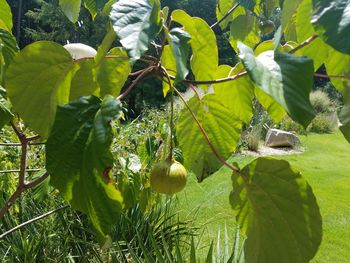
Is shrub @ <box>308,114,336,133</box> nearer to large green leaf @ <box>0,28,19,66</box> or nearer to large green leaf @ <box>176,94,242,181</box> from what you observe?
large green leaf @ <box>176,94,242,181</box>

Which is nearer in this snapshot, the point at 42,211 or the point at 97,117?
the point at 97,117

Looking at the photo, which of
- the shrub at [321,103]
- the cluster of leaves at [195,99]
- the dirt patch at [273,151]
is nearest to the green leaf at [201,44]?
the cluster of leaves at [195,99]

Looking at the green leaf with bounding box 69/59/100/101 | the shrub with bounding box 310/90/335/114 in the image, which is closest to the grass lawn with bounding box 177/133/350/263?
the green leaf with bounding box 69/59/100/101

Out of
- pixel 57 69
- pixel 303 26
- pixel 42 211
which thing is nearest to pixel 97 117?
pixel 57 69

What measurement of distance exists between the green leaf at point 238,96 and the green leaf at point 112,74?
13 cm

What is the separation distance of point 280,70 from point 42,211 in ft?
8.20

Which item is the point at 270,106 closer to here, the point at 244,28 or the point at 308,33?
the point at 308,33

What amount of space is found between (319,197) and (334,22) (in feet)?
14.5

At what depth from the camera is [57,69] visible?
48 cm

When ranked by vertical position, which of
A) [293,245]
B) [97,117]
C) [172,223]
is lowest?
[172,223]

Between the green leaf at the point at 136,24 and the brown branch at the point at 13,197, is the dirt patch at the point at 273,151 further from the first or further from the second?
the green leaf at the point at 136,24

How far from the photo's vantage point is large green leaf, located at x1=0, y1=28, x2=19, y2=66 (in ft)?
1.72

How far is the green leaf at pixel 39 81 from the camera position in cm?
46

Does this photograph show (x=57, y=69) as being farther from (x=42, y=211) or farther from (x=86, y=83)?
(x=42, y=211)
